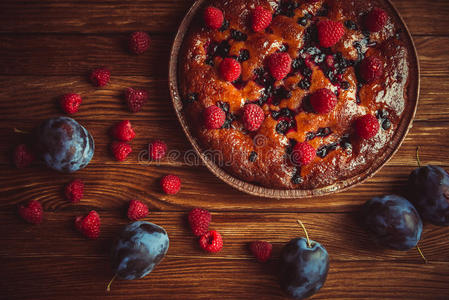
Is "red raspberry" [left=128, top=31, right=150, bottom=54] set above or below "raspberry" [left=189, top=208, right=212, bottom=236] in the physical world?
above

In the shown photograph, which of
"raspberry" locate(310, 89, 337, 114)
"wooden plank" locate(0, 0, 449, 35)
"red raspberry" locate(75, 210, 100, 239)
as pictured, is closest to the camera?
"raspberry" locate(310, 89, 337, 114)

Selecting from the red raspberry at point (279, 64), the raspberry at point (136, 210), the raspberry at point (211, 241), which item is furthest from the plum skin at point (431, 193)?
the raspberry at point (136, 210)

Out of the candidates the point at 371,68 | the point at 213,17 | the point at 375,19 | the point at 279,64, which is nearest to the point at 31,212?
the point at 213,17

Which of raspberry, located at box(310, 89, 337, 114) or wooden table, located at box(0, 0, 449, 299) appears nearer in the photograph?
raspberry, located at box(310, 89, 337, 114)

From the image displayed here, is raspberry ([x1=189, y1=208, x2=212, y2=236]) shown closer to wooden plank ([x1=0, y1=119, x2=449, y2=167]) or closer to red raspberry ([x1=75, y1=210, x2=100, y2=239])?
wooden plank ([x1=0, y1=119, x2=449, y2=167])

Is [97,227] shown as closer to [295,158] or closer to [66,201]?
[66,201]

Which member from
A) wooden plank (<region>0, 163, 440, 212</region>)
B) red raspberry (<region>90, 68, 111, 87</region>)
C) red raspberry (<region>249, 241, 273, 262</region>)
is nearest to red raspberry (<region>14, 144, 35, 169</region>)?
wooden plank (<region>0, 163, 440, 212</region>)

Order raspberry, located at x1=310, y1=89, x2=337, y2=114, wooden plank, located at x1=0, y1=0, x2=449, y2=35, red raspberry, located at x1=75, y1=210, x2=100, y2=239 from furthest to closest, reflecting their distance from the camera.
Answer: wooden plank, located at x1=0, y1=0, x2=449, y2=35
red raspberry, located at x1=75, y1=210, x2=100, y2=239
raspberry, located at x1=310, y1=89, x2=337, y2=114
